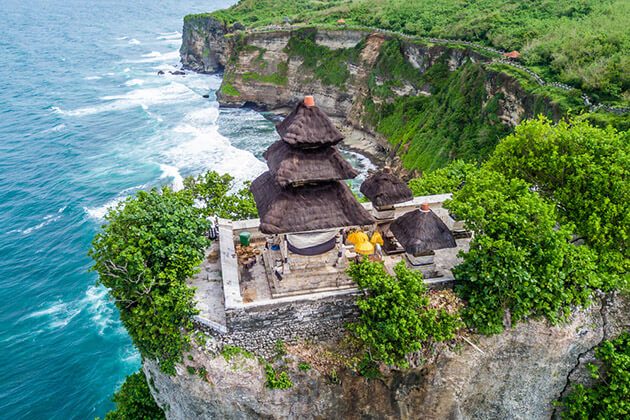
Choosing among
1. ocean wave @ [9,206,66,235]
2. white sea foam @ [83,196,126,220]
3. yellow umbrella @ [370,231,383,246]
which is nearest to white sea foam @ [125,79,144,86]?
white sea foam @ [83,196,126,220]

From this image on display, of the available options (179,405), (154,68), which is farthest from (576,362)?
(154,68)

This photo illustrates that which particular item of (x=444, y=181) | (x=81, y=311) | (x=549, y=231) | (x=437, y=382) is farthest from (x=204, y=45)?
(x=437, y=382)

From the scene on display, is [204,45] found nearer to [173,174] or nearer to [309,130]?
[173,174]

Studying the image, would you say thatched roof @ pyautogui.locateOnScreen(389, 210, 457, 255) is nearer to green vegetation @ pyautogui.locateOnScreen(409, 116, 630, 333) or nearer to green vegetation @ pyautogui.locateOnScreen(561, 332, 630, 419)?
green vegetation @ pyautogui.locateOnScreen(409, 116, 630, 333)

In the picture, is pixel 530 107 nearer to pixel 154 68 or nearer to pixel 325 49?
pixel 325 49

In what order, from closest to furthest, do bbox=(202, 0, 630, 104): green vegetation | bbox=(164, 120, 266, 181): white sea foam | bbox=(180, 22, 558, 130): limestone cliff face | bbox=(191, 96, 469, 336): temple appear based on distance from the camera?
bbox=(191, 96, 469, 336): temple → bbox=(202, 0, 630, 104): green vegetation → bbox=(164, 120, 266, 181): white sea foam → bbox=(180, 22, 558, 130): limestone cliff face
